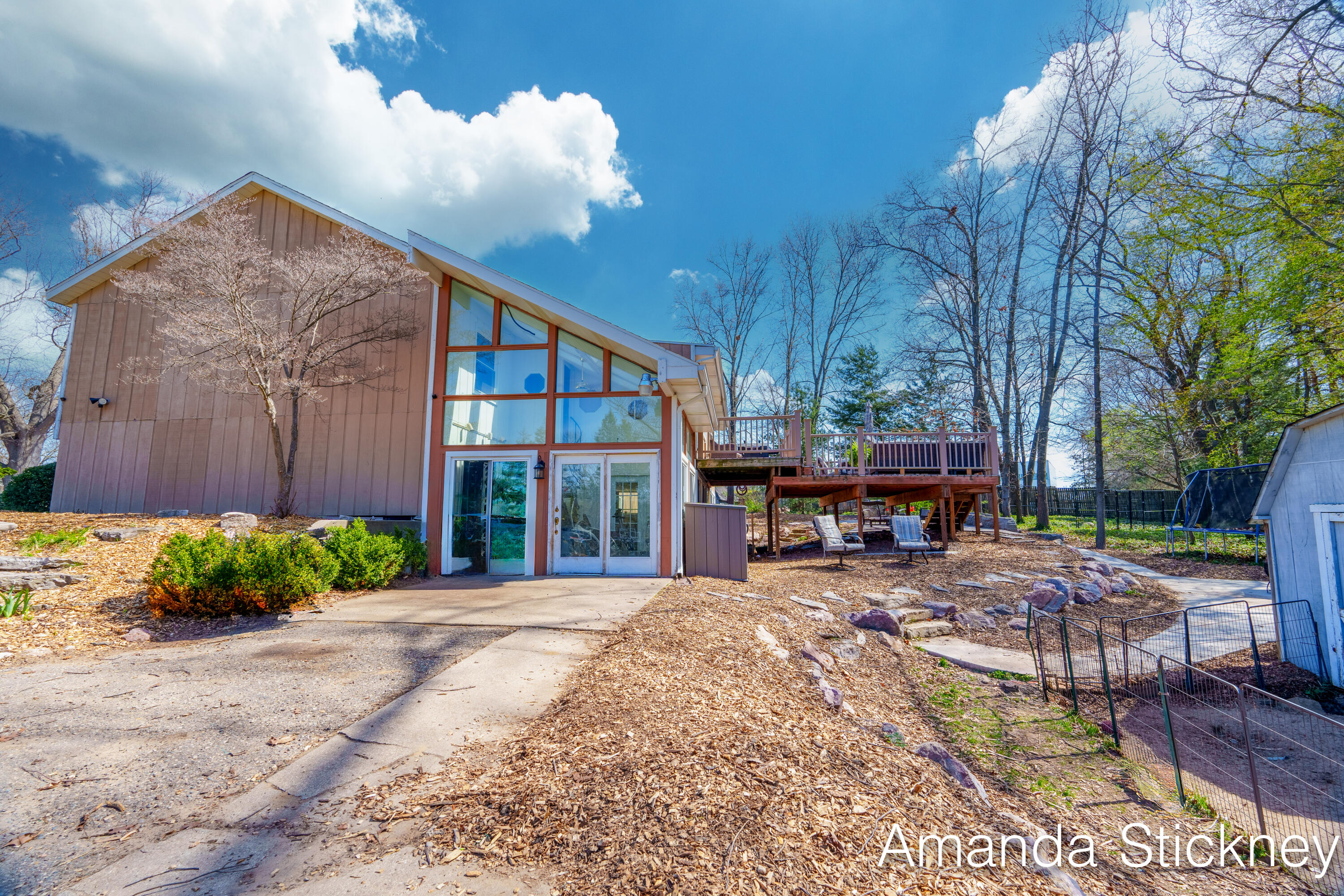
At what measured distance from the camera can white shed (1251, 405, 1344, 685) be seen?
4758 millimetres

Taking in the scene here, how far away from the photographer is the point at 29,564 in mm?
5758

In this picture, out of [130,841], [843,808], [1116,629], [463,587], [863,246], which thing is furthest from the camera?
[863,246]

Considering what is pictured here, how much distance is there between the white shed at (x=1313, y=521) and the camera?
15.6 feet

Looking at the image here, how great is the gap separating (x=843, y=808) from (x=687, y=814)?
685 mm

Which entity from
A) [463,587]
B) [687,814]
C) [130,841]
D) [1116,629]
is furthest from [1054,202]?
[130,841]

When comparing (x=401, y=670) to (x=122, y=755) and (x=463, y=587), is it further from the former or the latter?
(x=463, y=587)

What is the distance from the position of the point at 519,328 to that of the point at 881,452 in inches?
309

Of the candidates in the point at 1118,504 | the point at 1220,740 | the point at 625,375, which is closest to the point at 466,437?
the point at 625,375

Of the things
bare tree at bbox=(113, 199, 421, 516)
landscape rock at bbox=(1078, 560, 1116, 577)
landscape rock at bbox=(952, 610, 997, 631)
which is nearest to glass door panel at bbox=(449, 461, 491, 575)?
bare tree at bbox=(113, 199, 421, 516)

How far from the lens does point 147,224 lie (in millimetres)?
13883

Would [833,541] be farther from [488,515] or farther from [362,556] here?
[362,556]

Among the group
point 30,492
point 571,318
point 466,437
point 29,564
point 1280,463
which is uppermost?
point 571,318

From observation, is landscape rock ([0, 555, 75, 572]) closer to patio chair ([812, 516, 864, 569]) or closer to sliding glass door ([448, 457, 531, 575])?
sliding glass door ([448, 457, 531, 575])

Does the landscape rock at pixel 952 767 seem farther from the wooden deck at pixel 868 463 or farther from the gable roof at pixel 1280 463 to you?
the wooden deck at pixel 868 463
